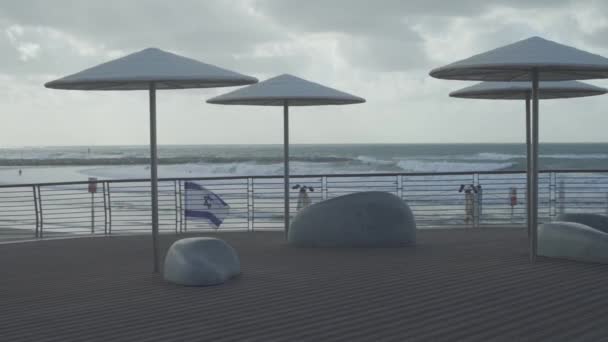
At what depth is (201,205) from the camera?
41.0 ft

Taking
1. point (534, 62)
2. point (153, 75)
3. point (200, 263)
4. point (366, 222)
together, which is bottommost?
point (200, 263)

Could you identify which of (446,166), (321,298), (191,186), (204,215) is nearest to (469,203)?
(204,215)

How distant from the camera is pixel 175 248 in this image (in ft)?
23.0

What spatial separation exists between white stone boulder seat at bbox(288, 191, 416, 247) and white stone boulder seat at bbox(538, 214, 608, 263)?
1.78 meters

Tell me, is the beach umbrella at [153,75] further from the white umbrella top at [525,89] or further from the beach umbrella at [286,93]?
the white umbrella top at [525,89]

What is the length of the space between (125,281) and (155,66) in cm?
216

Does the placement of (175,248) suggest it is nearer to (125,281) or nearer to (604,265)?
(125,281)

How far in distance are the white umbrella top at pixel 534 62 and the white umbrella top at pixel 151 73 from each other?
2.26 m

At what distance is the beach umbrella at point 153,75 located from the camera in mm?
6656

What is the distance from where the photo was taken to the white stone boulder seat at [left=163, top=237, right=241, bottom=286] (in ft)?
21.7

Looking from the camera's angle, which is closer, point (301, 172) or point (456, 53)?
point (456, 53)

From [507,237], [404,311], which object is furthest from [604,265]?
[404,311]

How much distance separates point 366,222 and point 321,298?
10.9 feet

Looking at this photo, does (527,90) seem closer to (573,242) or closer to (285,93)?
Result: (573,242)
